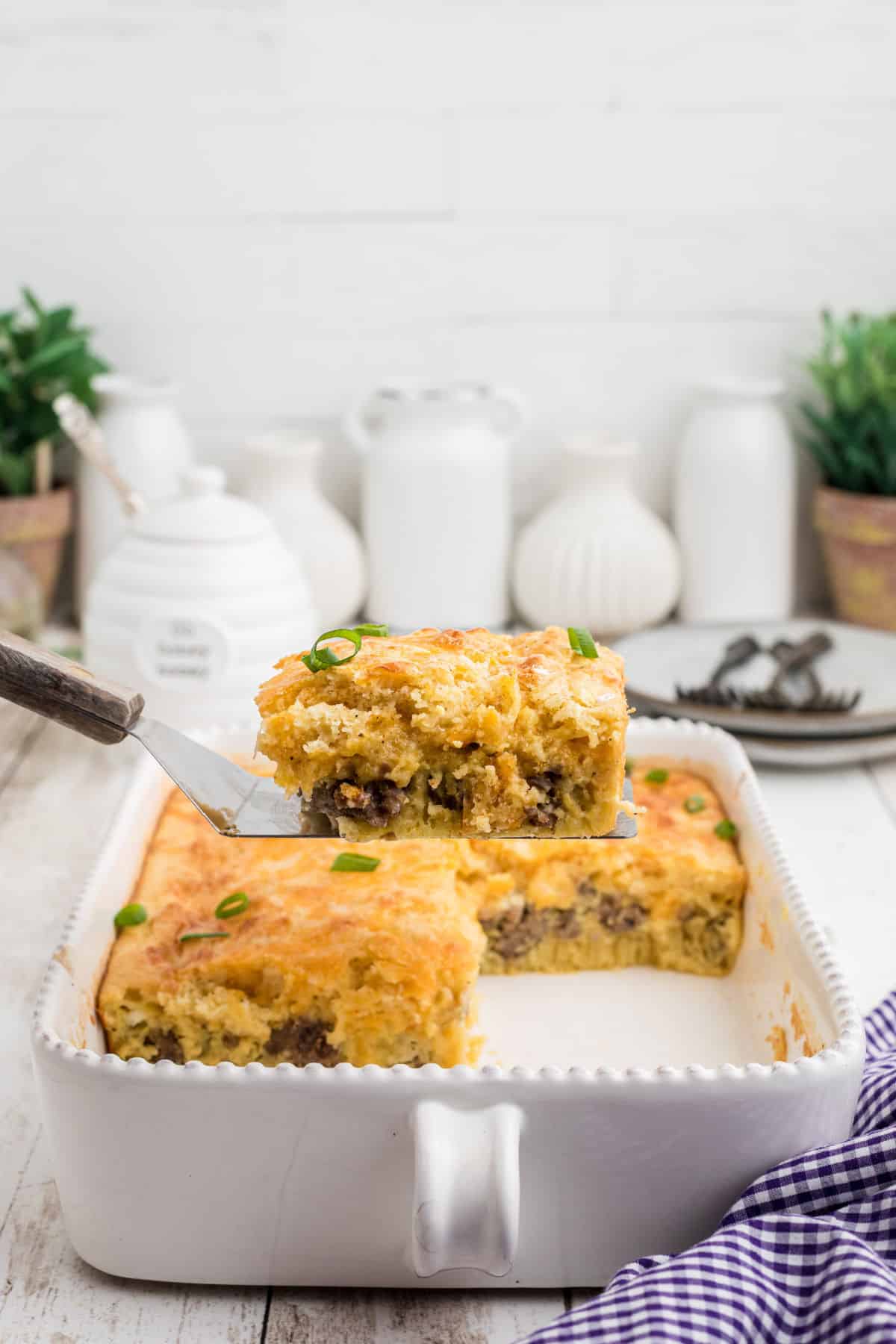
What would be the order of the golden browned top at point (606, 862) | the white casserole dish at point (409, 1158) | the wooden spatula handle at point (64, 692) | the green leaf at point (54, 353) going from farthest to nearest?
the green leaf at point (54, 353), the golden browned top at point (606, 862), the wooden spatula handle at point (64, 692), the white casserole dish at point (409, 1158)

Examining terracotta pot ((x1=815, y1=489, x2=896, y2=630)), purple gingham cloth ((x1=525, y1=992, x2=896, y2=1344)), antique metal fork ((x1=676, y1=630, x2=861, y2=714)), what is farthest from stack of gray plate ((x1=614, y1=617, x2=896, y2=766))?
purple gingham cloth ((x1=525, y1=992, x2=896, y2=1344))

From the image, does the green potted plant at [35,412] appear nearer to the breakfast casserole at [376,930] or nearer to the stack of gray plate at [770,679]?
the stack of gray plate at [770,679]

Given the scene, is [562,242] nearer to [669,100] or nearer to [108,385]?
[669,100]

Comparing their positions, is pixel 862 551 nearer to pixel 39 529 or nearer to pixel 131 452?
pixel 131 452

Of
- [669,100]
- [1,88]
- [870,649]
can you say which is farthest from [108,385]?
[870,649]

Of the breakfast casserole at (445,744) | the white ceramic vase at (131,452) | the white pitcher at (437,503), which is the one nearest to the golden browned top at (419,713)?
the breakfast casserole at (445,744)

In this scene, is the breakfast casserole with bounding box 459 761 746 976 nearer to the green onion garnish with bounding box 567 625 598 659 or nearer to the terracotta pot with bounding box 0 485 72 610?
the green onion garnish with bounding box 567 625 598 659
